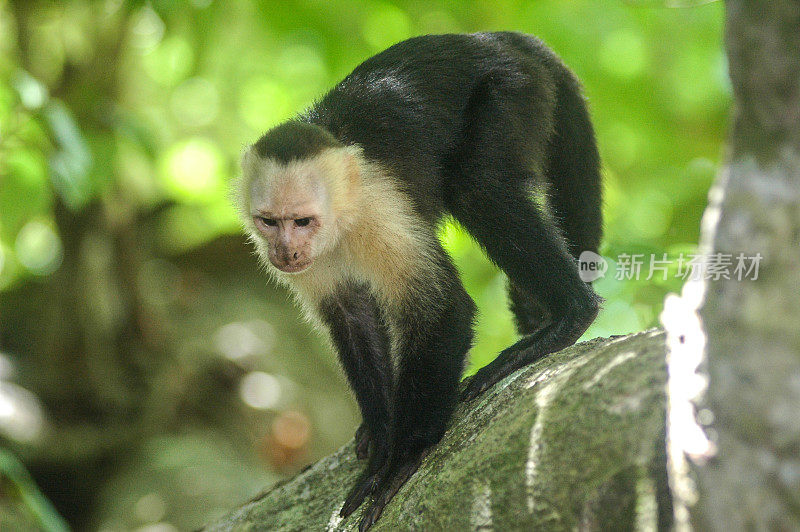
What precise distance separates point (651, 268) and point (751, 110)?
1.56 m

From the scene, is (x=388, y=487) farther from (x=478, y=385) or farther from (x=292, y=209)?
(x=292, y=209)

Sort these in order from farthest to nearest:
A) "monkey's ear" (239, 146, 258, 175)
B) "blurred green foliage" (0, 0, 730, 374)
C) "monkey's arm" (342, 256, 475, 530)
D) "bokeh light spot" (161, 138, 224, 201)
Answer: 1. "bokeh light spot" (161, 138, 224, 201)
2. "blurred green foliage" (0, 0, 730, 374)
3. "monkey's ear" (239, 146, 258, 175)
4. "monkey's arm" (342, 256, 475, 530)

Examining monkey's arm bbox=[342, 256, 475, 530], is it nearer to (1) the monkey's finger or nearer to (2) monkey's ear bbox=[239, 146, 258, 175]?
(1) the monkey's finger

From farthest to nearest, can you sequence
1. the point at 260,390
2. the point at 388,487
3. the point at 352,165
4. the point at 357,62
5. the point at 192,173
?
the point at 192,173
the point at 260,390
the point at 357,62
the point at 352,165
the point at 388,487

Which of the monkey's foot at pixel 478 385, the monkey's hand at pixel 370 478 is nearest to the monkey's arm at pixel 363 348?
the monkey's hand at pixel 370 478

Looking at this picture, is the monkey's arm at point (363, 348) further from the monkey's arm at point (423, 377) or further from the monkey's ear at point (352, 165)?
the monkey's ear at point (352, 165)

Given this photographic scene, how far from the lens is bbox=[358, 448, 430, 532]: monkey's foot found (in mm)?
2424

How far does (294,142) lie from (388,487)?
124 cm

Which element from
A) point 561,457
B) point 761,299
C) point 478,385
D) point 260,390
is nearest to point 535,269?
point 478,385

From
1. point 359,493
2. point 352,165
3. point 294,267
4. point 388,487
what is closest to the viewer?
point 388,487

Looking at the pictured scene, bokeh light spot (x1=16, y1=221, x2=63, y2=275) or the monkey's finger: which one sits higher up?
bokeh light spot (x1=16, y1=221, x2=63, y2=275)

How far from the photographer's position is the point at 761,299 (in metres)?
1.22

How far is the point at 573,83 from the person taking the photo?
3264 millimetres

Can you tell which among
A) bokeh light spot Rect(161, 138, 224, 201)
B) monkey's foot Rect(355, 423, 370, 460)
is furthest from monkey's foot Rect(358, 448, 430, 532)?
bokeh light spot Rect(161, 138, 224, 201)
